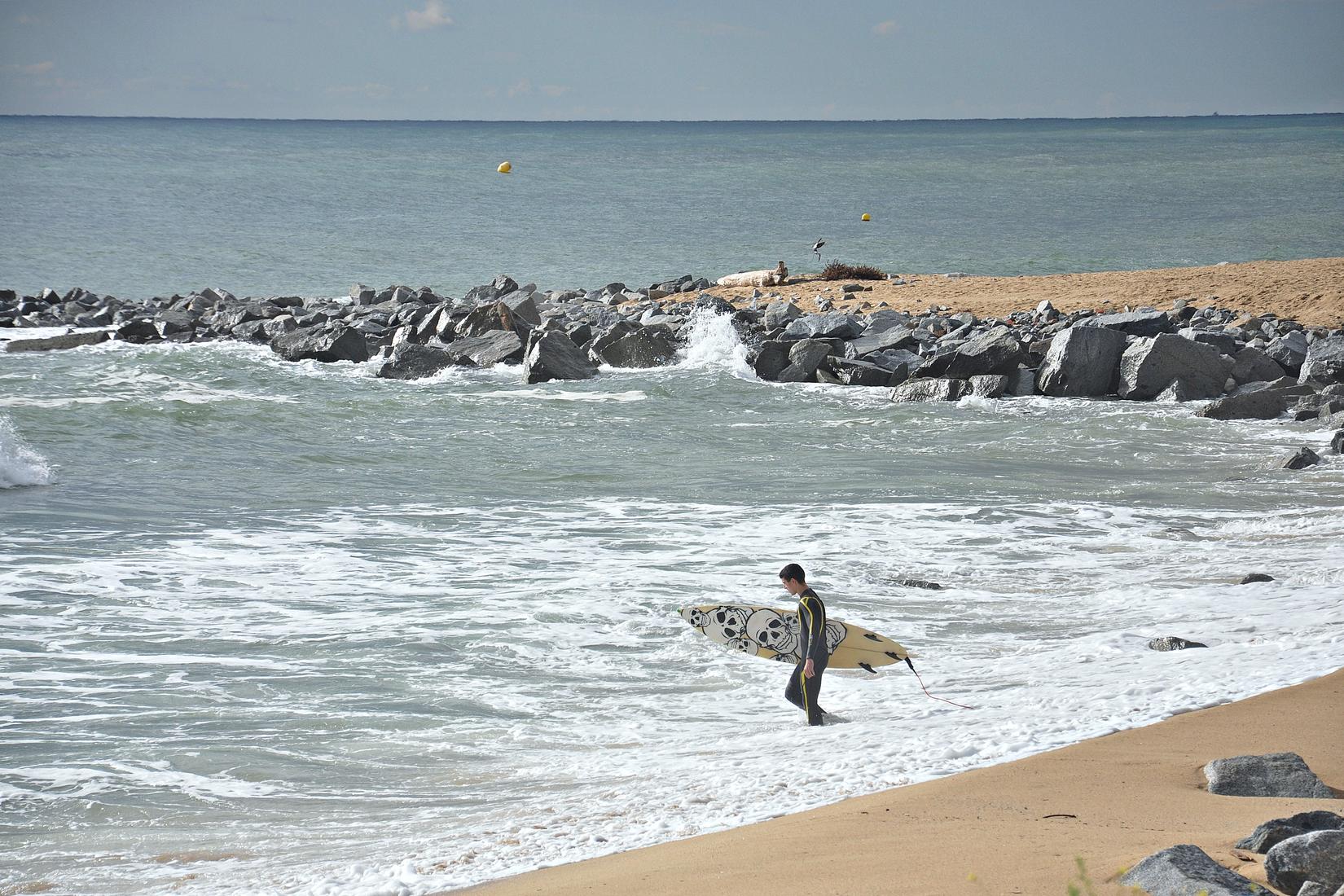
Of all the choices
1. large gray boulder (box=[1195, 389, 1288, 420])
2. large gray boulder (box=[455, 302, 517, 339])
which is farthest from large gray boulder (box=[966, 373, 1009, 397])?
large gray boulder (box=[455, 302, 517, 339])

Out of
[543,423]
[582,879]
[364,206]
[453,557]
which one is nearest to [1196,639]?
[582,879]

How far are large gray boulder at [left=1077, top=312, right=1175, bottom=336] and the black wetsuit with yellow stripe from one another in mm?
14158

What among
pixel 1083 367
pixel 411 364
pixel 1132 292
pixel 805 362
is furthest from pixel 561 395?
pixel 1132 292

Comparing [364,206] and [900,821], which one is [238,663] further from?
[364,206]

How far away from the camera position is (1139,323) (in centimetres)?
2017

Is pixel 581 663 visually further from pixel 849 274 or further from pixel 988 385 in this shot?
pixel 849 274

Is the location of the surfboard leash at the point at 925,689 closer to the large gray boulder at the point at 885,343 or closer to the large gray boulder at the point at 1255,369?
the large gray boulder at the point at 1255,369

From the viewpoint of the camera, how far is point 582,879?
496 centimetres

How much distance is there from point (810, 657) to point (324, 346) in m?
18.2

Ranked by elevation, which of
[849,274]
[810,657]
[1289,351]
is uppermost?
[849,274]

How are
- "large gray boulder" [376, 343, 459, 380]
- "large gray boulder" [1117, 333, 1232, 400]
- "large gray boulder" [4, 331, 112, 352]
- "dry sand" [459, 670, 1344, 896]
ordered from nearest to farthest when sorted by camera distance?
"dry sand" [459, 670, 1344, 896] < "large gray boulder" [1117, 333, 1232, 400] < "large gray boulder" [376, 343, 459, 380] < "large gray boulder" [4, 331, 112, 352]

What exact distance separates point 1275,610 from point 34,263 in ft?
141

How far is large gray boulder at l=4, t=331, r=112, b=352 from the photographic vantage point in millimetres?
24375

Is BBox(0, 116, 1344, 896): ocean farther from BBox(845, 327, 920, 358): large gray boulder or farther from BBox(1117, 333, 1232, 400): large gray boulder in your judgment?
BBox(845, 327, 920, 358): large gray boulder
